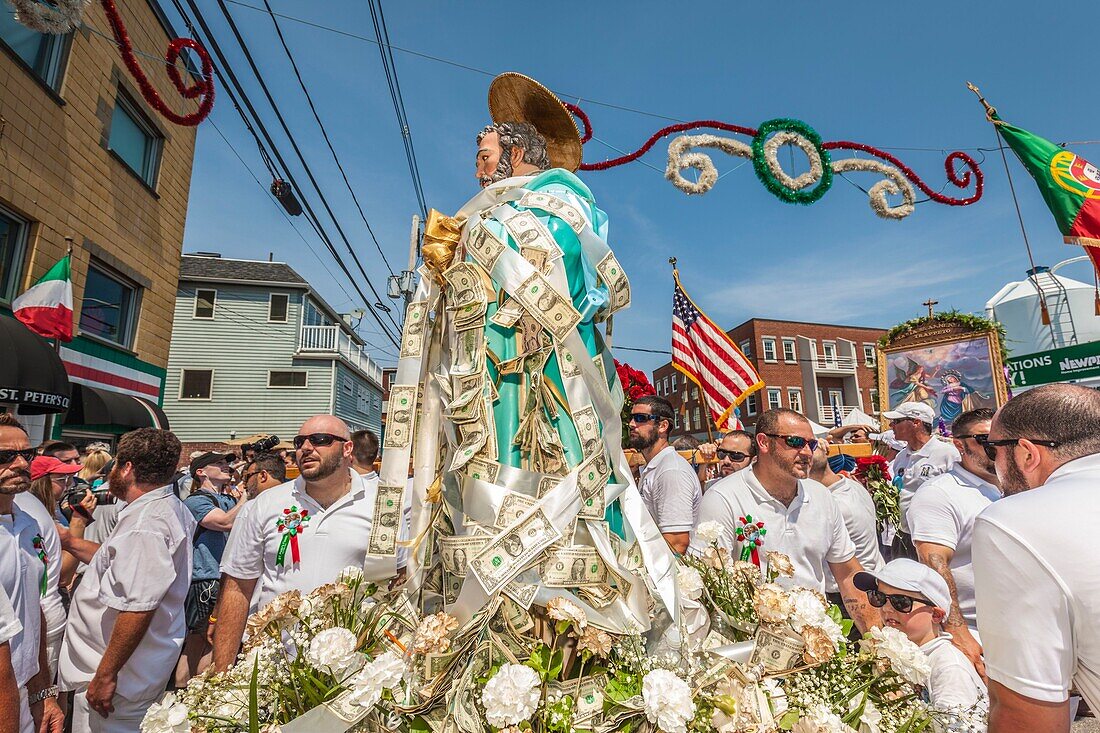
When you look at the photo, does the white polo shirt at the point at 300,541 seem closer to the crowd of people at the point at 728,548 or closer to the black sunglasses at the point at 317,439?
the crowd of people at the point at 728,548

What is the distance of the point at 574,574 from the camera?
6.31 feet

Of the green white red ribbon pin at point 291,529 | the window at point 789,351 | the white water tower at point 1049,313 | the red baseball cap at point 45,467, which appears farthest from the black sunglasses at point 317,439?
the window at point 789,351

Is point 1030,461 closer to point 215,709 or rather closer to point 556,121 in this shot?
point 556,121

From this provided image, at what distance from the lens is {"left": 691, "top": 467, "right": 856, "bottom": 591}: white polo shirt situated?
376 centimetres

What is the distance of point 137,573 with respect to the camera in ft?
10.6

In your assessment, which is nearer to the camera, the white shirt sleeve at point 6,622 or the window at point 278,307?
the white shirt sleeve at point 6,622

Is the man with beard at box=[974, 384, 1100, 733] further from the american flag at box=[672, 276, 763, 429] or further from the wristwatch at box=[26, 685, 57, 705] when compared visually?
the american flag at box=[672, 276, 763, 429]

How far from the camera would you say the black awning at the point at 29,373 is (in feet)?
22.7

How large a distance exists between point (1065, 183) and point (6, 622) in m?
11.1

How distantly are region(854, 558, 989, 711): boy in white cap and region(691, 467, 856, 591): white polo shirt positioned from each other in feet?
2.26

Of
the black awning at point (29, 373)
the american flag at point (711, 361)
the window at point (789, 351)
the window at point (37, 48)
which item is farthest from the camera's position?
the window at point (789, 351)

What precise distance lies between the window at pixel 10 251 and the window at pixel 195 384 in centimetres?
1580

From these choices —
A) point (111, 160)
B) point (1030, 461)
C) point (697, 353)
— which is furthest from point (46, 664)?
point (111, 160)

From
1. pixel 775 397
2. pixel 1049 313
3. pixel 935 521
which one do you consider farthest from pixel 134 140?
pixel 775 397
